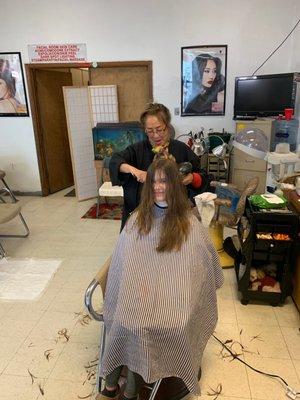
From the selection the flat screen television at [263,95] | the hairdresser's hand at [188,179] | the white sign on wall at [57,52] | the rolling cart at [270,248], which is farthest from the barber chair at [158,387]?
the white sign on wall at [57,52]

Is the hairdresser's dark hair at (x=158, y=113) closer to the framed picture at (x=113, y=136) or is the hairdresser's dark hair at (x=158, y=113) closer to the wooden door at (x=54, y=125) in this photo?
the framed picture at (x=113, y=136)

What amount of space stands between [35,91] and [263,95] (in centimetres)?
284

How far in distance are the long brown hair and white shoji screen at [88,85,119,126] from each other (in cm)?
299

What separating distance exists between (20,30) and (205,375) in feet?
13.8

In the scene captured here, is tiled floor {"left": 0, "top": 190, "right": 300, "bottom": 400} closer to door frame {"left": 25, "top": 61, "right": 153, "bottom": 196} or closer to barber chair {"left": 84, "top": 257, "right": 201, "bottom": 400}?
barber chair {"left": 84, "top": 257, "right": 201, "bottom": 400}

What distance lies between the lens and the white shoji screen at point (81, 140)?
3.94 m

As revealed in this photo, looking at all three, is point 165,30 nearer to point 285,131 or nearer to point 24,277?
point 285,131

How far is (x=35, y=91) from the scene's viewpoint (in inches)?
161

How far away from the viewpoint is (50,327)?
194 cm

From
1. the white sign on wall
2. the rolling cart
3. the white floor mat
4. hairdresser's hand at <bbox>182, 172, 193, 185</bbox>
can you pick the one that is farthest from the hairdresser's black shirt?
the white sign on wall

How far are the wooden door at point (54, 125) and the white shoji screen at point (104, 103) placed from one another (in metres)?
0.74

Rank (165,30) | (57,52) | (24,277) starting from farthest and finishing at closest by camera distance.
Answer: (57,52) → (165,30) → (24,277)

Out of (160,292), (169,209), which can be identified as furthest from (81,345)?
(169,209)

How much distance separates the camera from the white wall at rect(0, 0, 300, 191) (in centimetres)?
350
